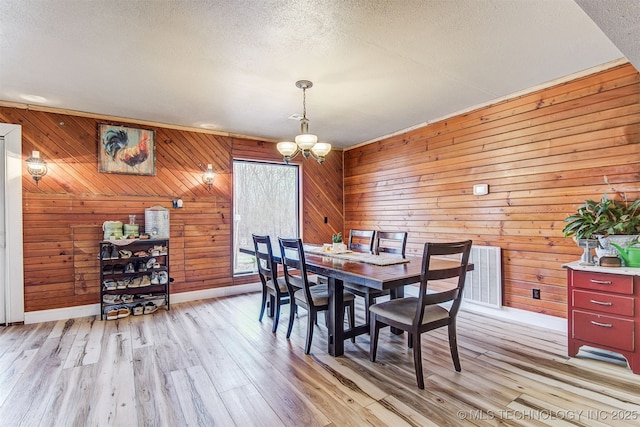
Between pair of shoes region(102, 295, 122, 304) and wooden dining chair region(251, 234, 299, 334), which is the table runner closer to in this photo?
wooden dining chair region(251, 234, 299, 334)

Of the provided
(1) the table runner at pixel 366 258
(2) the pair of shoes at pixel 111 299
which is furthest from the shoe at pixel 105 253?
(1) the table runner at pixel 366 258

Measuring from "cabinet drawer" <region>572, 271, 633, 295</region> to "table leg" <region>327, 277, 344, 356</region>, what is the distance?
6.28 ft

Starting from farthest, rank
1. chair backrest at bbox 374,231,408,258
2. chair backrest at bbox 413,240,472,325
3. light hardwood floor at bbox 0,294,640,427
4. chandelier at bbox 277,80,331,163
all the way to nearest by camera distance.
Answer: chair backrest at bbox 374,231,408,258 → chandelier at bbox 277,80,331,163 → chair backrest at bbox 413,240,472,325 → light hardwood floor at bbox 0,294,640,427

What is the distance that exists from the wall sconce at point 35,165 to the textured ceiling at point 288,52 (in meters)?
0.63

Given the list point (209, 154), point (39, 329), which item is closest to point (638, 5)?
point (209, 154)

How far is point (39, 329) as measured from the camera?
11.5 ft

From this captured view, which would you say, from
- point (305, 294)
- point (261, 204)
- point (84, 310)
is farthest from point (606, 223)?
point (84, 310)

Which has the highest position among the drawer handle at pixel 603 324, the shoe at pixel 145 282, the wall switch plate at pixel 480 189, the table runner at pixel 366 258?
the wall switch plate at pixel 480 189

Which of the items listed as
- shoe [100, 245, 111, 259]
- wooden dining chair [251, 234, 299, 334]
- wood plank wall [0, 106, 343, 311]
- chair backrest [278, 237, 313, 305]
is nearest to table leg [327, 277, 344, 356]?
chair backrest [278, 237, 313, 305]

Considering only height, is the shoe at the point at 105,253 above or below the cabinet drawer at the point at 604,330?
above

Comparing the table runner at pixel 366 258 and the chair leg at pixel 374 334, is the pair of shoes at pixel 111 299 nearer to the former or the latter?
the table runner at pixel 366 258

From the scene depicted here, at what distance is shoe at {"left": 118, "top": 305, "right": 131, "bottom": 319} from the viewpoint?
3866 millimetres

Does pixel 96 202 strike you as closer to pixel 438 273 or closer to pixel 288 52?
pixel 288 52

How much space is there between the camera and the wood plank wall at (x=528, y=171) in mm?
2891
